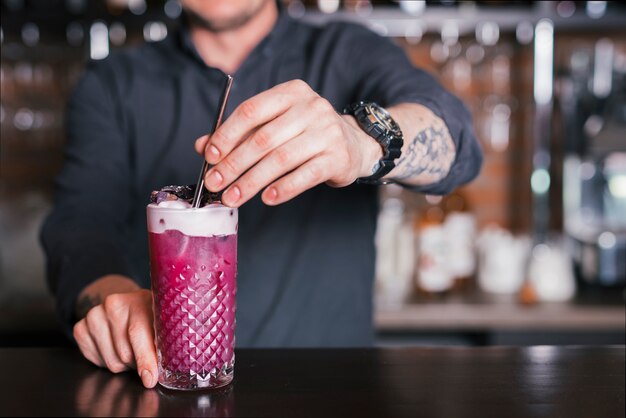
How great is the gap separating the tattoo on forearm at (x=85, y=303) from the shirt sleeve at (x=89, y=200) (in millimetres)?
22

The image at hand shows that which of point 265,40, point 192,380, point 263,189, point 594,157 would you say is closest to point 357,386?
point 192,380

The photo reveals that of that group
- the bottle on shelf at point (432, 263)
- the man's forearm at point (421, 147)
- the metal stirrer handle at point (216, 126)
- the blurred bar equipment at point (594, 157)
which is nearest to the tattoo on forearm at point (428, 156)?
the man's forearm at point (421, 147)

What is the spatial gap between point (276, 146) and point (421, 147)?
41 cm

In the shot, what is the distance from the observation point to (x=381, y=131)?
1.07 meters

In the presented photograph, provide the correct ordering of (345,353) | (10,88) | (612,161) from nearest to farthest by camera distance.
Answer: (345,353)
(612,161)
(10,88)

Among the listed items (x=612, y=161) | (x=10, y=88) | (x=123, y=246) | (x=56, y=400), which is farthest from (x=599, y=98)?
(x=56, y=400)

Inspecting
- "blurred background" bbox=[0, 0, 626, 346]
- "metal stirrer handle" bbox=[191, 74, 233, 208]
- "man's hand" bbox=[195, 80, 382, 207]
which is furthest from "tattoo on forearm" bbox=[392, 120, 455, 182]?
"blurred background" bbox=[0, 0, 626, 346]

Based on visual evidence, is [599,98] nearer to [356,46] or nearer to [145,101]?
[356,46]

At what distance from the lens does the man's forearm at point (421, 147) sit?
120cm

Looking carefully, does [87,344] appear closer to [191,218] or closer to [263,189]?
[191,218]

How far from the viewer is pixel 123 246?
1549 millimetres

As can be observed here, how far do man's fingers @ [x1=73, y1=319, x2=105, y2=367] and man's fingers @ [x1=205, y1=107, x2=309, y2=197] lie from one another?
0.30m

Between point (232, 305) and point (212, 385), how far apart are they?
9 cm

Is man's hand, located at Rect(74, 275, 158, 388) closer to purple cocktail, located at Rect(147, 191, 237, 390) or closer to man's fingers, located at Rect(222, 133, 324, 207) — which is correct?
purple cocktail, located at Rect(147, 191, 237, 390)
